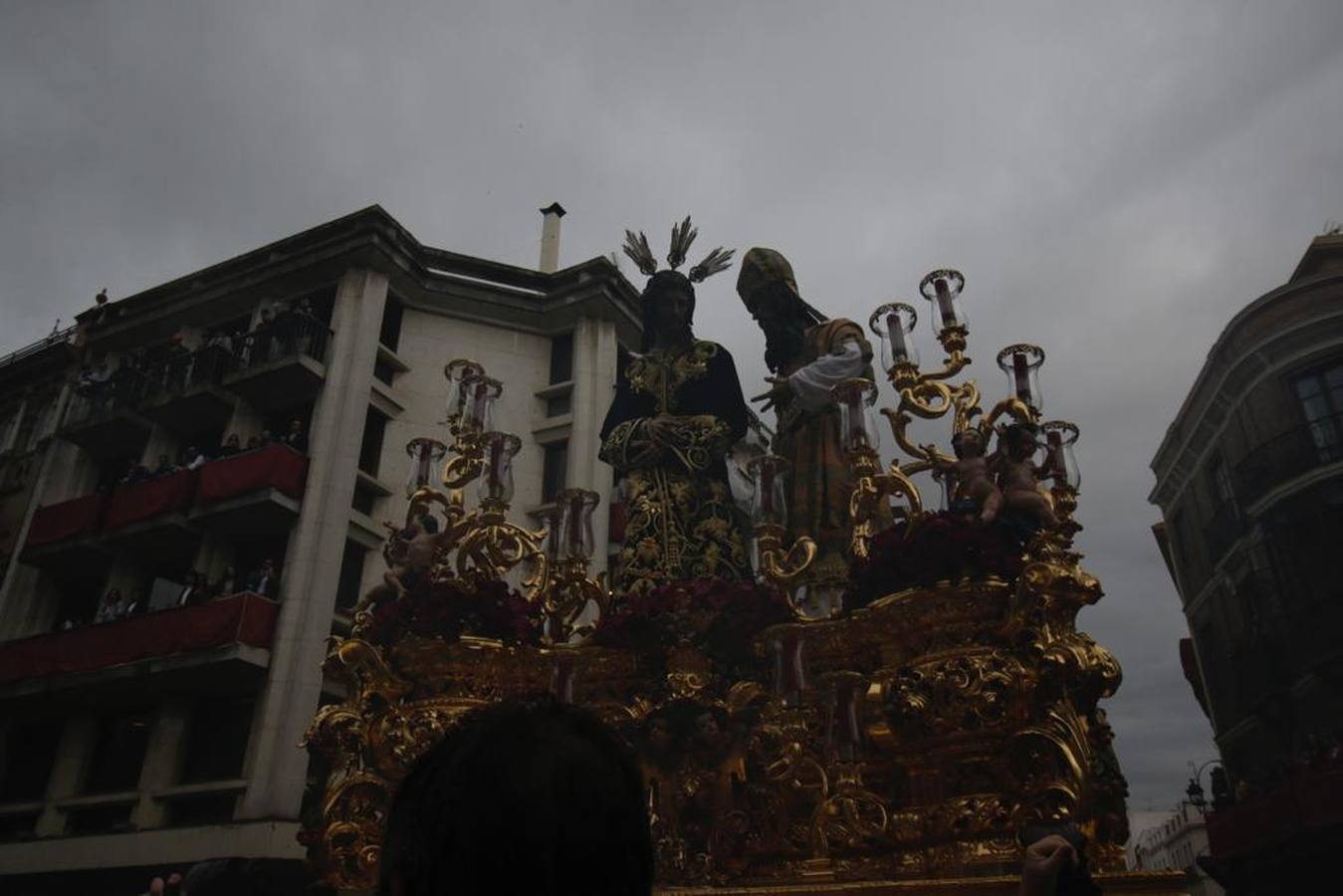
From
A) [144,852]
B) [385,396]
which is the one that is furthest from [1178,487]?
[144,852]

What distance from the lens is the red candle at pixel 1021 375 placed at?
5.49 metres

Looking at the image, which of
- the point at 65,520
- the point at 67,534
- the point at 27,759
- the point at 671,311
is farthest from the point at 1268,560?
the point at 27,759

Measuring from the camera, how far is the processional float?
4.41 m

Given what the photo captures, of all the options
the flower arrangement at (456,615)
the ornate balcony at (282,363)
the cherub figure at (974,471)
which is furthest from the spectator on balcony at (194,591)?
the cherub figure at (974,471)

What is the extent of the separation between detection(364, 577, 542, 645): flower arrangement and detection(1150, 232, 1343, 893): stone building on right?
5543 mm

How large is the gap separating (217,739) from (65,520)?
7077mm

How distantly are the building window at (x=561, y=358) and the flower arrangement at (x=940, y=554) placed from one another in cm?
1432

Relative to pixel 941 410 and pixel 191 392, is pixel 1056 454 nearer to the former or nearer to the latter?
pixel 941 410

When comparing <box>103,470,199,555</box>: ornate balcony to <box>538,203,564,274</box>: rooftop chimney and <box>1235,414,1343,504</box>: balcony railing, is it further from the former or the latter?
<box>1235,414,1343,504</box>: balcony railing

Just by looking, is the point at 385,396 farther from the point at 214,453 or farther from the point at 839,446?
the point at 839,446

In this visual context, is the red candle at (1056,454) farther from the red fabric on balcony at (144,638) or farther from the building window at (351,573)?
the building window at (351,573)

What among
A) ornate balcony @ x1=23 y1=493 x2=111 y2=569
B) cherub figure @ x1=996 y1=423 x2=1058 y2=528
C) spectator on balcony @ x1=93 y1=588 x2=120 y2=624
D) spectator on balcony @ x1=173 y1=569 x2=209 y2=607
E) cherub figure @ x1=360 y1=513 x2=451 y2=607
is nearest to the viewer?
cherub figure @ x1=996 y1=423 x2=1058 y2=528

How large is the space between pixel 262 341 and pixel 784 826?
17.1 meters

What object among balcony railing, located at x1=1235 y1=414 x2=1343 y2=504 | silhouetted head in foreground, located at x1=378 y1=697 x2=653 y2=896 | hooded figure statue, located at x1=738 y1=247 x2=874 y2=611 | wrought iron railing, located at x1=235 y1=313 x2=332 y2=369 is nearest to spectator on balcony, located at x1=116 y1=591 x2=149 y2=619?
wrought iron railing, located at x1=235 y1=313 x2=332 y2=369
